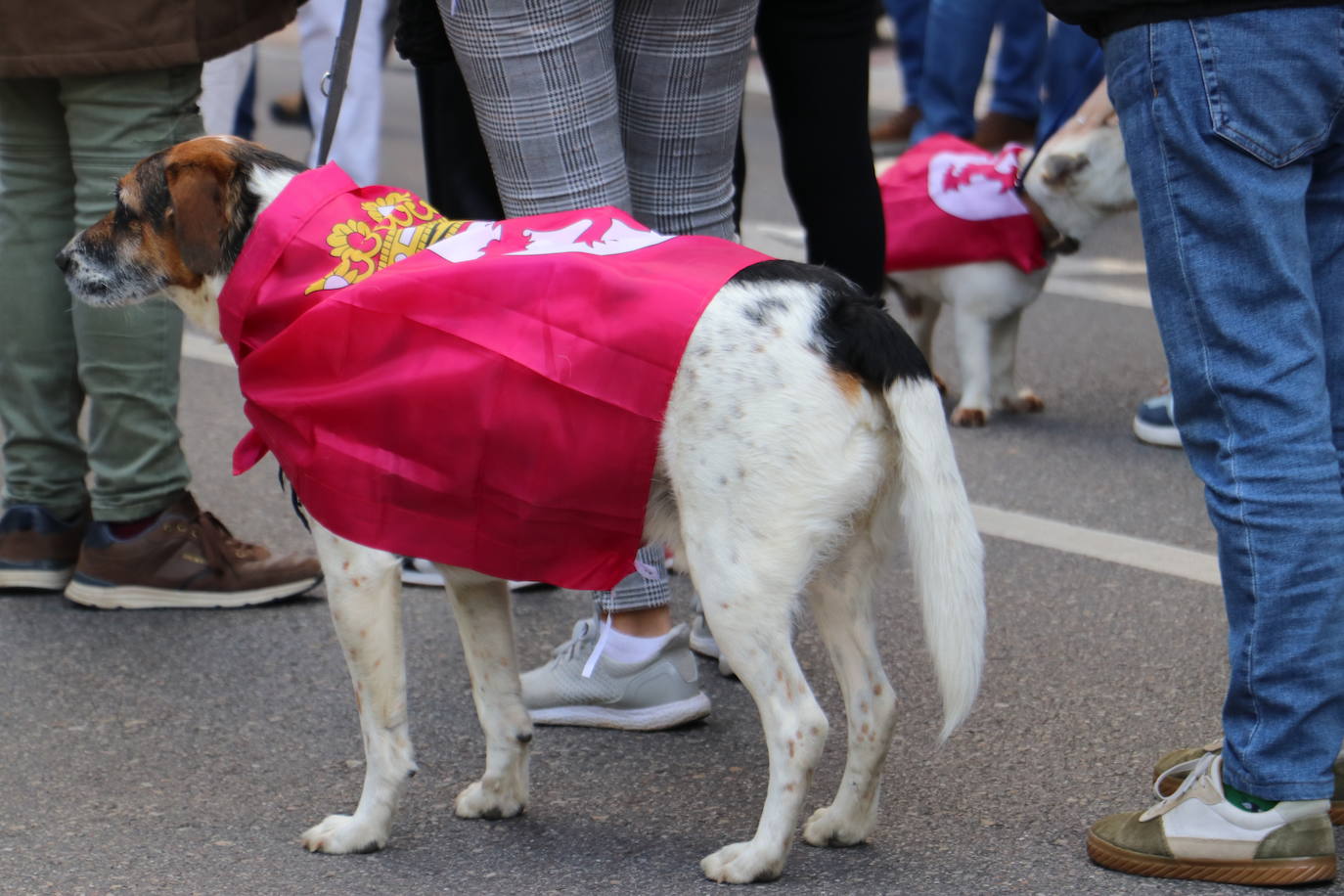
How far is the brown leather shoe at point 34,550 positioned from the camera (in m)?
3.70

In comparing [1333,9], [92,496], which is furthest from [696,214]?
[92,496]

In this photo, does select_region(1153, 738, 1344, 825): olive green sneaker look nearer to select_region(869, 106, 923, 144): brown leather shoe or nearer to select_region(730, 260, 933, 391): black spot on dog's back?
select_region(730, 260, 933, 391): black spot on dog's back

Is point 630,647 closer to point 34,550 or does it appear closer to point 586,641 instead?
point 586,641

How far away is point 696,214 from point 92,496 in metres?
1.53

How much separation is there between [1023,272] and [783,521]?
9.54ft

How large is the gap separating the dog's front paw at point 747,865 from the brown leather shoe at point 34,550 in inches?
75.9

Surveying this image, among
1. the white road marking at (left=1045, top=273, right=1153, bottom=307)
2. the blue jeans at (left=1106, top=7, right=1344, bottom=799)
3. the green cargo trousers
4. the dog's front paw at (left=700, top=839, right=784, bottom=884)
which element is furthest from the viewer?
the white road marking at (left=1045, top=273, right=1153, bottom=307)

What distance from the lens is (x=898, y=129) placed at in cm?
936

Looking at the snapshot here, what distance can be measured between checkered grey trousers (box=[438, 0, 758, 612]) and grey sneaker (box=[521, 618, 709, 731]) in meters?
0.11

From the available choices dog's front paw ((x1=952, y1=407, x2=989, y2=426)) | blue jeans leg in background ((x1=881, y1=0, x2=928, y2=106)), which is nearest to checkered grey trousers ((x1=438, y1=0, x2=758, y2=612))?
dog's front paw ((x1=952, y1=407, x2=989, y2=426))

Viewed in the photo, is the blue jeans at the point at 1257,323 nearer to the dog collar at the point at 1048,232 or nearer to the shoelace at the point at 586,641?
the shoelace at the point at 586,641

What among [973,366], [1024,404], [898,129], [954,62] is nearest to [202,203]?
[973,366]

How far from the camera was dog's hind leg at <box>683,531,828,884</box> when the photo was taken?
2365mm

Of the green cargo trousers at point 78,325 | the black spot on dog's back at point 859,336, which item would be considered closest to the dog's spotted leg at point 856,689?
the black spot on dog's back at point 859,336
